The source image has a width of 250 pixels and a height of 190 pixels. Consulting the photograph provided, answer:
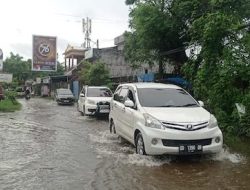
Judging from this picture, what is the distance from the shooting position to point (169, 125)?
30.1 feet

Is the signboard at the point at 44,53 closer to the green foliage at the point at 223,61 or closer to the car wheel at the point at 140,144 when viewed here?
the green foliage at the point at 223,61

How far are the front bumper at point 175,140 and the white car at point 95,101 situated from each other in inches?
426

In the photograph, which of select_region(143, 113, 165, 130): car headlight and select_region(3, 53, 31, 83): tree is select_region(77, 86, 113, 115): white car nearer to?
select_region(143, 113, 165, 130): car headlight

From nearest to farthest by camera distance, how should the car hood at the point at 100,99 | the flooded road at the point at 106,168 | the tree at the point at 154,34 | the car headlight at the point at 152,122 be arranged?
the flooded road at the point at 106,168 < the car headlight at the point at 152,122 < the car hood at the point at 100,99 < the tree at the point at 154,34

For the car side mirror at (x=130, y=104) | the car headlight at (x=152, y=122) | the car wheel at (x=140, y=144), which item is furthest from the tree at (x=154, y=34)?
the car headlight at (x=152, y=122)

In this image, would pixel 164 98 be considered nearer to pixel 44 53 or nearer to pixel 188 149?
pixel 188 149

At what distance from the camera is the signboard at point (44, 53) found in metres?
51.5

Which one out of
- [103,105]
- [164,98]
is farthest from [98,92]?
Answer: [164,98]

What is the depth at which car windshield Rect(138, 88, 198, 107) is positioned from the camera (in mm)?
10523

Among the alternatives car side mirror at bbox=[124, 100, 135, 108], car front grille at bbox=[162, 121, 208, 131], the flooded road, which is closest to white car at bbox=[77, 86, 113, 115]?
the flooded road

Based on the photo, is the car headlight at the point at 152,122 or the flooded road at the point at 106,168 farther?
the car headlight at the point at 152,122

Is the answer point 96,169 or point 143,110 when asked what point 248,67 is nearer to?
point 143,110

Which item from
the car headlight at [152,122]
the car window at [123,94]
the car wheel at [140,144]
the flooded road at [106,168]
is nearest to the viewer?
the flooded road at [106,168]

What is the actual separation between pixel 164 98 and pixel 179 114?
1.34 m
